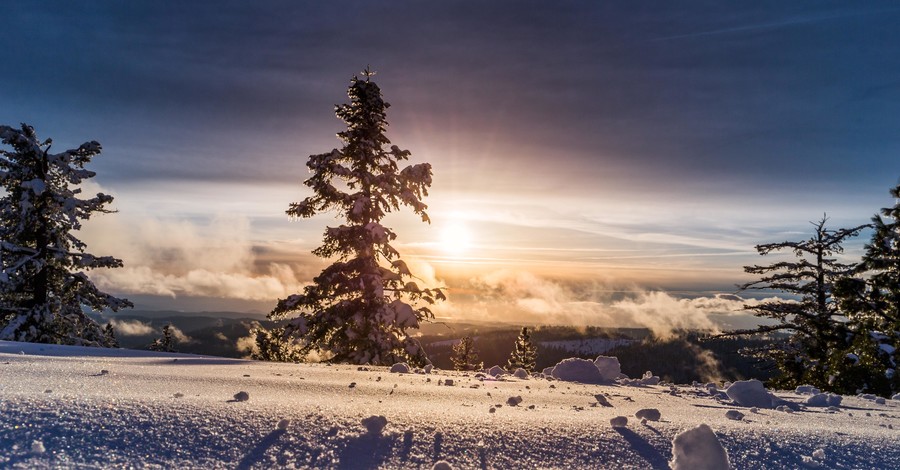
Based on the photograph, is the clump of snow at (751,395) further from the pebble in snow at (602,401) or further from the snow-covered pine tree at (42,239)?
the snow-covered pine tree at (42,239)

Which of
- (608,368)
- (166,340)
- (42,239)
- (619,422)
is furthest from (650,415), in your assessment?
(166,340)

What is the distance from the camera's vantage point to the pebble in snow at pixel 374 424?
2.48m

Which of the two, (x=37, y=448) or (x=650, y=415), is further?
(x=650, y=415)

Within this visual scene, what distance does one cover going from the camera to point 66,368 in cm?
421

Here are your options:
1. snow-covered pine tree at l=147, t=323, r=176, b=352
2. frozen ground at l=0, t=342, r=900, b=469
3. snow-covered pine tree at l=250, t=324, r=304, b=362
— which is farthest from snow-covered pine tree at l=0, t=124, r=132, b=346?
snow-covered pine tree at l=147, t=323, r=176, b=352

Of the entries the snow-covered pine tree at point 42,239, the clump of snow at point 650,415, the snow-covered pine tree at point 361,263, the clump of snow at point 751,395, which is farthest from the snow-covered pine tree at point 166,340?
the clump of snow at point 650,415

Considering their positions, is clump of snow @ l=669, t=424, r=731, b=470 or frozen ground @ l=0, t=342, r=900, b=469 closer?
frozen ground @ l=0, t=342, r=900, b=469

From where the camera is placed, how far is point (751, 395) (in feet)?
16.9

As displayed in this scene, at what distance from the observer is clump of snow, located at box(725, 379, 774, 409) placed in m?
5.05

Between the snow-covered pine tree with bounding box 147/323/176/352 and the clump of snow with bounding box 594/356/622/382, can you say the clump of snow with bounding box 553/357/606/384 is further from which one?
the snow-covered pine tree with bounding box 147/323/176/352

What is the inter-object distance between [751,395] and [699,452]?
345cm

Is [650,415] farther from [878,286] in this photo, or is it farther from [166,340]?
[166,340]

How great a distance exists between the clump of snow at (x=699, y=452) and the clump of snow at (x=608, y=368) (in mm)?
5206

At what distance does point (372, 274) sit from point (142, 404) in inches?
473
